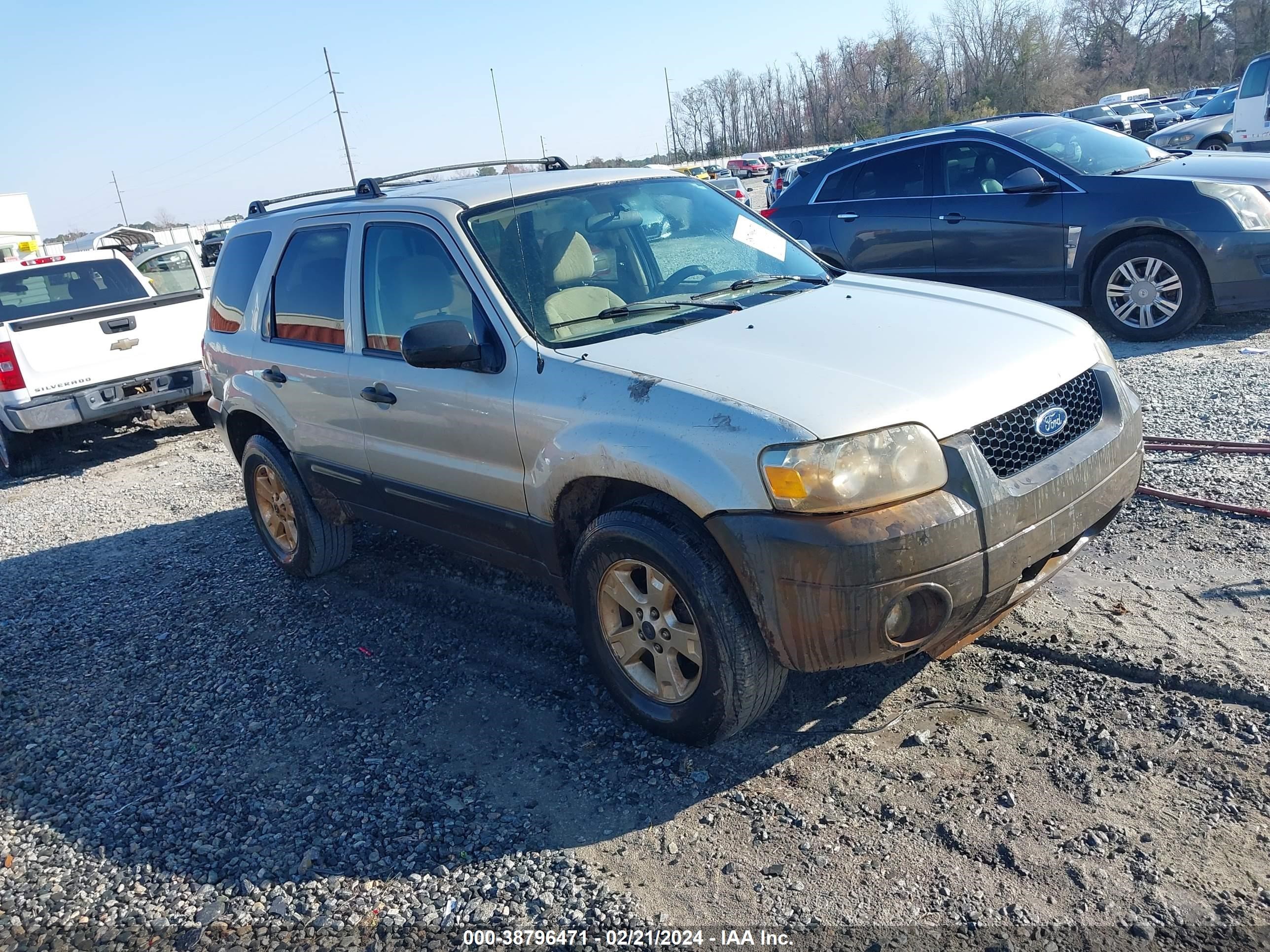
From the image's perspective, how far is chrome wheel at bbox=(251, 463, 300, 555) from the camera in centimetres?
552

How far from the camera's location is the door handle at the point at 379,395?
4.20 m

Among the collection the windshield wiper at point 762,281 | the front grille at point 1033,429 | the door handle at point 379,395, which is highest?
the windshield wiper at point 762,281

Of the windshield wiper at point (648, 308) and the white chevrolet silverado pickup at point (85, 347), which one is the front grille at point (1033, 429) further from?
the white chevrolet silverado pickup at point (85, 347)

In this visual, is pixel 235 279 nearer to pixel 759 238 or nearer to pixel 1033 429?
pixel 759 238

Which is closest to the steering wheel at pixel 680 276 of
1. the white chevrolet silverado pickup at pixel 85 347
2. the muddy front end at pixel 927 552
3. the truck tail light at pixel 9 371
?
the muddy front end at pixel 927 552

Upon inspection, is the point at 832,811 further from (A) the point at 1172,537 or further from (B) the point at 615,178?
(B) the point at 615,178

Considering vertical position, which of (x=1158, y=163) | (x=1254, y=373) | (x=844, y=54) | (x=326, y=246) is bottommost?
(x=1254, y=373)

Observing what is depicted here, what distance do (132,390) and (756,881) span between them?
27.7ft

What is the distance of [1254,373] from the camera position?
6570mm

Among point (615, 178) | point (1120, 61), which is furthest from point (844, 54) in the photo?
point (615, 178)

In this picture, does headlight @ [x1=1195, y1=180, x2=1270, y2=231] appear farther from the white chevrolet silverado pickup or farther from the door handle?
the white chevrolet silverado pickup

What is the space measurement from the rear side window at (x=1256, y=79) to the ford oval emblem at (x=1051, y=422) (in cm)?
1521

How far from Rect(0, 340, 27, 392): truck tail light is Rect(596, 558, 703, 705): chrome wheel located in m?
7.57

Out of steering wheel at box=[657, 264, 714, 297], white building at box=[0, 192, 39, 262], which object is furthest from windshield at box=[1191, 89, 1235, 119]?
white building at box=[0, 192, 39, 262]
